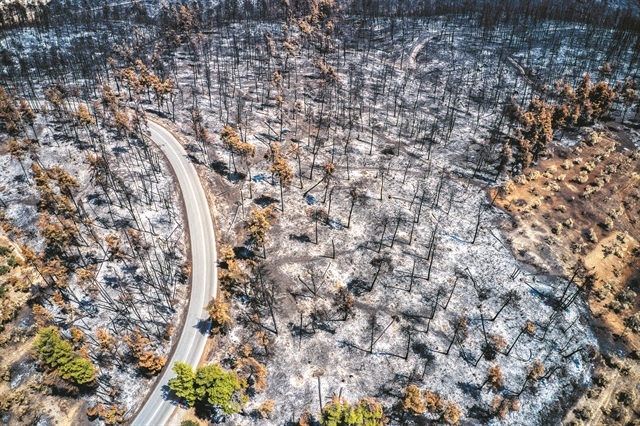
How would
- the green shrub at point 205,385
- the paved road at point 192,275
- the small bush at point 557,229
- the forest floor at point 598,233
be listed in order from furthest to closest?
the small bush at point 557,229
the forest floor at point 598,233
the paved road at point 192,275
the green shrub at point 205,385

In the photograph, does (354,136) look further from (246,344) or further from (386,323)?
(246,344)

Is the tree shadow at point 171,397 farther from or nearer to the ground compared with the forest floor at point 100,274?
nearer to the ground

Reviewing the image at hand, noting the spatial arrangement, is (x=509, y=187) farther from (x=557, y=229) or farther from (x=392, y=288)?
(x=392, y=288)

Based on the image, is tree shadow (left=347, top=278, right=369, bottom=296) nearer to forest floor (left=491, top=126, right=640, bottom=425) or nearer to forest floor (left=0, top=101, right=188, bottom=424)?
forest floor (left=0, top=101, right=188, bottom=424)

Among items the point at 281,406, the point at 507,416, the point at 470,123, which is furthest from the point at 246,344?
the point at 470,123

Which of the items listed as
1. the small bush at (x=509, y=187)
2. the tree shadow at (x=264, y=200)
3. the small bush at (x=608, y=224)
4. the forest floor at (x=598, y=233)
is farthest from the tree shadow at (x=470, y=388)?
the small bush at (x=608, y=224)

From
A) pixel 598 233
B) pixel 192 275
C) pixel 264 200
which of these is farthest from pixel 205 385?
pixel 598 233

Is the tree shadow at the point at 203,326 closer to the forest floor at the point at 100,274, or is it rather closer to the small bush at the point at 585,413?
the forest floor at the point at 100,274
